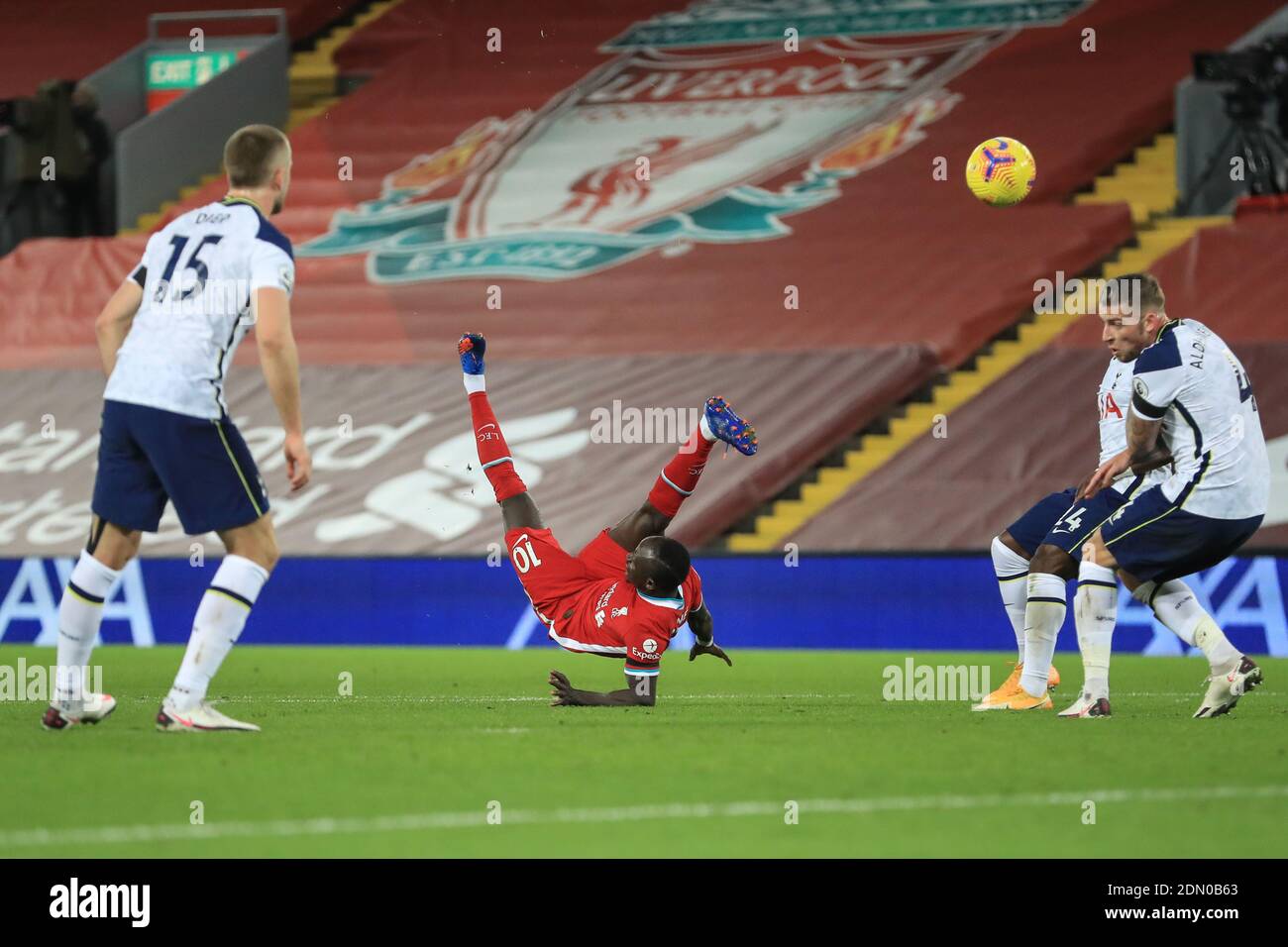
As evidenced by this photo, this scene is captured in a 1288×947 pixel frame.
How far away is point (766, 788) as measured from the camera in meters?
6.19

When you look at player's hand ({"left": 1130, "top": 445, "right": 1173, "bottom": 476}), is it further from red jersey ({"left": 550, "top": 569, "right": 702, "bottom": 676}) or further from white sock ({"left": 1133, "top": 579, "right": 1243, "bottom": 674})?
red jersey ({"left": 550, "top": 569, "right": 702, "bottom": 676})

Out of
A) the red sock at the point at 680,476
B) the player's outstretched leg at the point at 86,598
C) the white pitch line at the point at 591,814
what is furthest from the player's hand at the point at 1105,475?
the player's outstretched leg at the point at 86,598

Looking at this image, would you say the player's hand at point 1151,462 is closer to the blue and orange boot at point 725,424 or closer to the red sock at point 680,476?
the blue and orange boot at point 725,424

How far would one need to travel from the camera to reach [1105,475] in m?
8.46

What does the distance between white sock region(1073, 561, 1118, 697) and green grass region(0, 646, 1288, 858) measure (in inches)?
8.8

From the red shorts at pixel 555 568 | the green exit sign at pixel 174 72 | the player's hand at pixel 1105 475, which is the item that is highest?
the green exit sign at pixel 174 72

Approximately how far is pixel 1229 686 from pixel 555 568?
317 centimetres

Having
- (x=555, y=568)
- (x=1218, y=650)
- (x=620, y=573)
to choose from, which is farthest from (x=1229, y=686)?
(x=555, y=568)

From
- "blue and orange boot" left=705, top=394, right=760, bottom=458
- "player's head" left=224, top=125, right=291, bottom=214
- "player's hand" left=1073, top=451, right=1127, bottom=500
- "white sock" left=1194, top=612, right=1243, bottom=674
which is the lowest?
"white sock" left=1194, top=612, right=1243, bottom=674

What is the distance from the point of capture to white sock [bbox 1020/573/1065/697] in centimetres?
896

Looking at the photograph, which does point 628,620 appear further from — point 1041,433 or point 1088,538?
point 1041,433

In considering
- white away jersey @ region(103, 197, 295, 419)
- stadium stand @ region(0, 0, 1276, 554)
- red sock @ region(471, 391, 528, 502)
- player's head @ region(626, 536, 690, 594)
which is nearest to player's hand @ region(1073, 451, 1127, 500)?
player's head @ region(626, 536, 690, 594)

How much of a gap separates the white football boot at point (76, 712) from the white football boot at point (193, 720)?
1.37ft

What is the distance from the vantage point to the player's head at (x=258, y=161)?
24.8 feet
